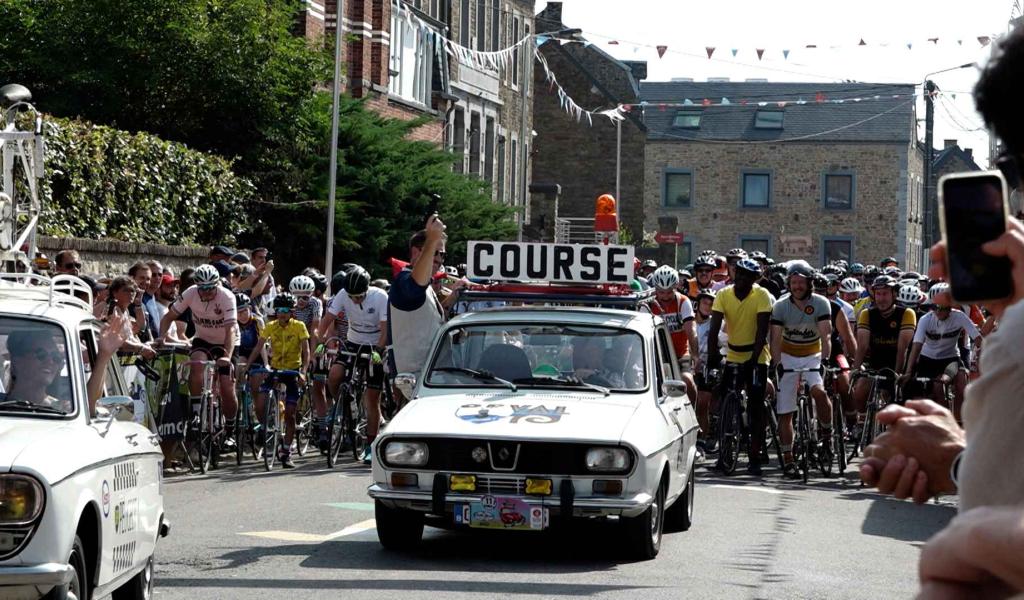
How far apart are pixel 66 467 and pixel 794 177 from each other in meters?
73.1

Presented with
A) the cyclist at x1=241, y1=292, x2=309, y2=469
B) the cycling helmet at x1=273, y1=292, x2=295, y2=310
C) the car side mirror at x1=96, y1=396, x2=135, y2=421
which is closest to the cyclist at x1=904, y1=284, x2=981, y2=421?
the cyclist at x1=241, y1=292, x2=309, y2=469

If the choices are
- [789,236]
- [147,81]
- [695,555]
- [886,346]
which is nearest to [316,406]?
[886,346]

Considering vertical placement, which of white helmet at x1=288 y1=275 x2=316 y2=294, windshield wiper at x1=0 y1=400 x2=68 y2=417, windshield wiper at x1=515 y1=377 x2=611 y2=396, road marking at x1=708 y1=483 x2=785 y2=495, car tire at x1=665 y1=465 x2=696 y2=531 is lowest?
road marking at x1=708 y1=483 x2=785 y2=495

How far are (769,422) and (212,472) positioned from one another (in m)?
5.47

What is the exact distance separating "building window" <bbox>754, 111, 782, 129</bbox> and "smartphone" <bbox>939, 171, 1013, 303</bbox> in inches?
3059

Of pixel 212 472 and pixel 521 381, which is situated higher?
pixel 521 381

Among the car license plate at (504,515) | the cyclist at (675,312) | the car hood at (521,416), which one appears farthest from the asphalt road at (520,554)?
the cyclist at (675,312)

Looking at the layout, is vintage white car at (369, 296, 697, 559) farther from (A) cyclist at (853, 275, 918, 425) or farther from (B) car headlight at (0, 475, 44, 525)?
(A) cyclist at (853, 275, 918, 425)

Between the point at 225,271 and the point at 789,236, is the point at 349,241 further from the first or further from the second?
the point at 789,236

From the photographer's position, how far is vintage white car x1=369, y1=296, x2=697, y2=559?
10539 mm

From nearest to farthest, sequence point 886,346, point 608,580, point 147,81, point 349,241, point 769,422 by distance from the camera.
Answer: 1. point 608,580
2. point 769,422
3. point 886,346
4. point 147,81
5. point 349,241

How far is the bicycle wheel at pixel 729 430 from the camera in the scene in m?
18.0

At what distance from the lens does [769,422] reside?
60.0ft

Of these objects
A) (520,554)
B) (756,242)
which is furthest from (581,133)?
(520,554)
